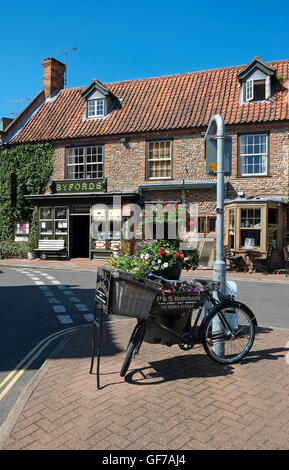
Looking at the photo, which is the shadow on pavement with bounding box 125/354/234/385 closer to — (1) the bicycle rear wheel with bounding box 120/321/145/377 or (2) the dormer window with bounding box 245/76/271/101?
(1) the bicycle rear wheel with bounding box 120/321/145/377

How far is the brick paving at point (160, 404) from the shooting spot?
10.4 ft

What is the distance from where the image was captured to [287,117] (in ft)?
55.5

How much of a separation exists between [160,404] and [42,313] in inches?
194

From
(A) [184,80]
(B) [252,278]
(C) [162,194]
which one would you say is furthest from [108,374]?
(A) [184,80]

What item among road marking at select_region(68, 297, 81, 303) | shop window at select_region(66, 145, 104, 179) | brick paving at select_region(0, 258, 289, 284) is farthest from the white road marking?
shop window at select_region(66, 145, 104, 179)

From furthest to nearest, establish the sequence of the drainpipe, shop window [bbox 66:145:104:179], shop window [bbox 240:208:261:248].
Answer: shop window [bbox 66:145:104:179], shop window [bbox 240:208:261:248], the drainpipe

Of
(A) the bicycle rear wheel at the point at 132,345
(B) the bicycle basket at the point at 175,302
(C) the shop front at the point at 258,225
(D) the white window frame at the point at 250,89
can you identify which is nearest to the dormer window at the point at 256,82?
(D) the white window frame at the point at 250,89

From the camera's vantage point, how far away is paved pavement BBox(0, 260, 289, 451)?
3170 mm

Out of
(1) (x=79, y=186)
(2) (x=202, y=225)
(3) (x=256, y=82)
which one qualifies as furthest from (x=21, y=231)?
(3) (x=256, y=82)

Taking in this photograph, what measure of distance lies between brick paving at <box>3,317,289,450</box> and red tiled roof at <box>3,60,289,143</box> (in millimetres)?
14939

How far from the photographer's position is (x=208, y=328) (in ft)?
16.2

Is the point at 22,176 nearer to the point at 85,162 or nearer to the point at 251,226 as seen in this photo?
the point at 85,162

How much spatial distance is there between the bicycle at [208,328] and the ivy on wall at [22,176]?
18.3m

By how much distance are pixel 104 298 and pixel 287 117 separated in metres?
15.5
